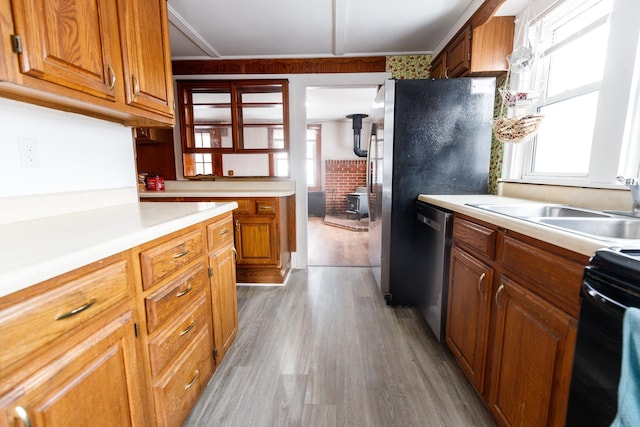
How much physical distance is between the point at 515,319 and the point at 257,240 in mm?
2145

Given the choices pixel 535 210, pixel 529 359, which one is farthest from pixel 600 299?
pixel 535 210

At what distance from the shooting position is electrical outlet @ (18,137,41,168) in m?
1.13

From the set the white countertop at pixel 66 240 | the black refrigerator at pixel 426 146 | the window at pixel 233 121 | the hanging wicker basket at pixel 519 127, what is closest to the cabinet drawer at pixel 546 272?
the hanging wicker basket at pixel 519 127

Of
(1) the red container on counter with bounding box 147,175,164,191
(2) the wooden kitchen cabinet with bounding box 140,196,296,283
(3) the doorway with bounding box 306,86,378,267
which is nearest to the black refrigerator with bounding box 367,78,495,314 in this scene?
(2) the wooden kitchen cabinet with bounding box 140,196,296,283

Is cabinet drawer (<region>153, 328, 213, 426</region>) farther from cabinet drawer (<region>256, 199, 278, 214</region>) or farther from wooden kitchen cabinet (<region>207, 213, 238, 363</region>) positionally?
cabinet drawer (<region>256, 199, 278, 214</region>)

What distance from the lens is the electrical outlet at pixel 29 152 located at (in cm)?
113

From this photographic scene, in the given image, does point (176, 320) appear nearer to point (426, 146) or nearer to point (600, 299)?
point (600, 299)

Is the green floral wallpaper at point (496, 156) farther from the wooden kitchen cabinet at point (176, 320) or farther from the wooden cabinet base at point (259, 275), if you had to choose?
the wooden kitchen cabinet at point (176, 320)

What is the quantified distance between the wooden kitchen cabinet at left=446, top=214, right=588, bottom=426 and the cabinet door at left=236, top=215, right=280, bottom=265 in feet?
5.52

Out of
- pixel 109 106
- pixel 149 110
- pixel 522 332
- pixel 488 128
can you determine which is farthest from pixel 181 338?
pixel 488 128

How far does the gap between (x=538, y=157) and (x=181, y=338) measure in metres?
2.33

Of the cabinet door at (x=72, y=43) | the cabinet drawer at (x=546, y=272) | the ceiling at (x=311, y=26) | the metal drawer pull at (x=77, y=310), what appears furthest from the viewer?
the ceiling at (x=311, y=26)

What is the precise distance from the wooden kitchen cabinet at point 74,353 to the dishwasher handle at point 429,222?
1.53 metres

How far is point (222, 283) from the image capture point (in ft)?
5.11
